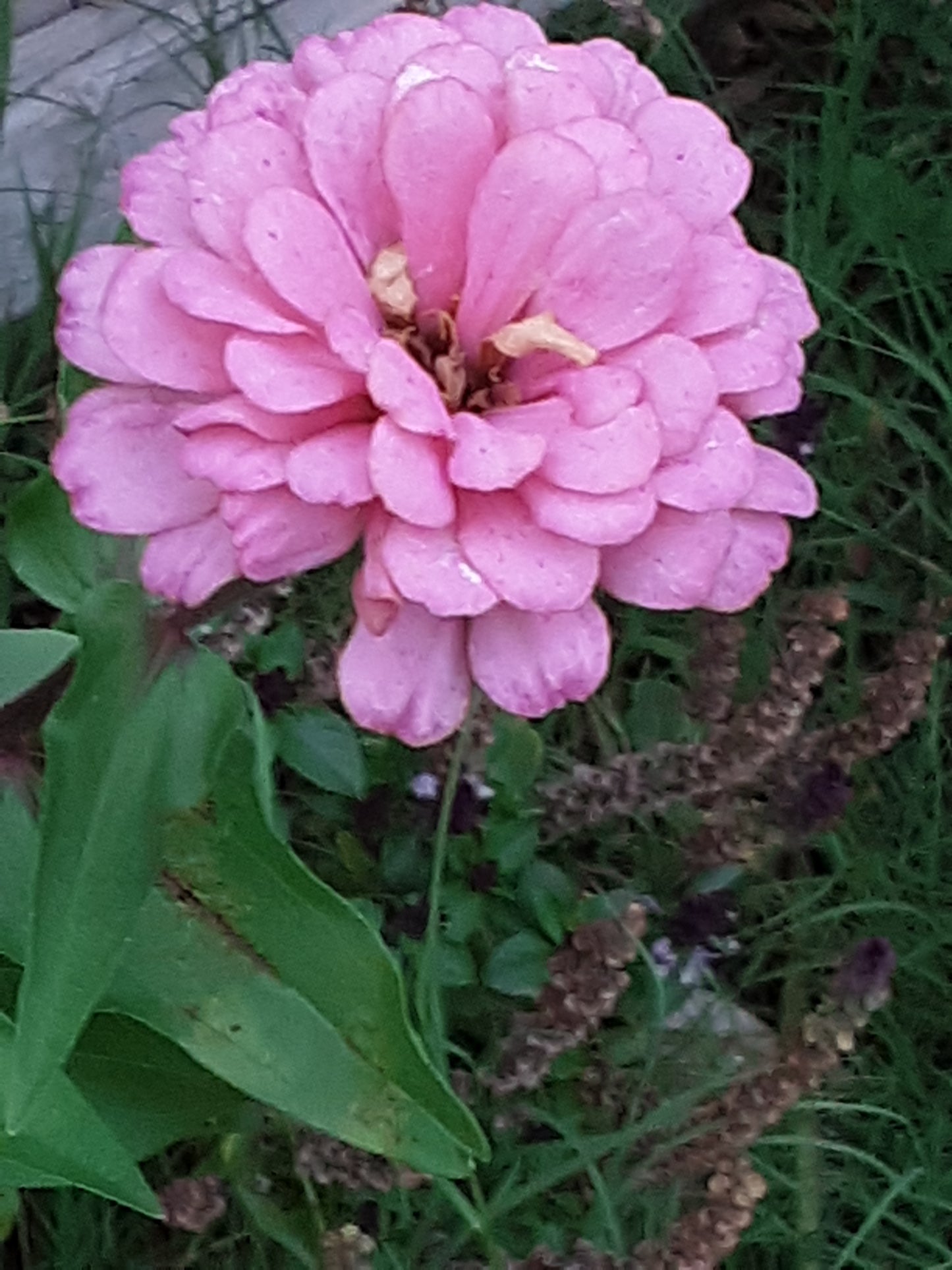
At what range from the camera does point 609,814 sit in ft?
2.14

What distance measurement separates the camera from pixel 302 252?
32cm

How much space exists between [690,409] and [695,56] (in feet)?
2.48

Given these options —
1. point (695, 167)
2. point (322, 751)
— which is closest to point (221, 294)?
point (695, 167)

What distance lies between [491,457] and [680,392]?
4 centimetres

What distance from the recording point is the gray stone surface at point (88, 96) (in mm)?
805

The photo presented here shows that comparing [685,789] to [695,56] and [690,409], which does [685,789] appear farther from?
[695,56]

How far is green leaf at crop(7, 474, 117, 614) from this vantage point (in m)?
0.42

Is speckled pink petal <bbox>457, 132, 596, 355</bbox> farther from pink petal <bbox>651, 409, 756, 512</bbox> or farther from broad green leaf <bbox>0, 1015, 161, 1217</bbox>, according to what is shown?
broad green leaf <bbox>0, 1015, 161, 1217</bbox>

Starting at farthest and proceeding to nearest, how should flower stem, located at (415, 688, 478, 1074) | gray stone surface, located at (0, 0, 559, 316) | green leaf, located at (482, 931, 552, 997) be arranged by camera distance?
gray stone surface, located at (0, 0, 559, 316), green leaf, located at (482, 931, 552, 997), flower stem, located at (415, 688, 478, 1074)

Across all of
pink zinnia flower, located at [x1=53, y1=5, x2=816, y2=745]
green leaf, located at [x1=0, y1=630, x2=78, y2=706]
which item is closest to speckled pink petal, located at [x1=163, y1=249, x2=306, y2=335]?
pink zinnia flower, located at [x1=53, y1=5, x2=816, y2=745]

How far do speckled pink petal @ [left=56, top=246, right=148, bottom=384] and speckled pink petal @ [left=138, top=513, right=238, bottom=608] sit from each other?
41 mm

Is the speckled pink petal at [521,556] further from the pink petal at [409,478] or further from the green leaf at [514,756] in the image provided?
the green leaf at [514,756]

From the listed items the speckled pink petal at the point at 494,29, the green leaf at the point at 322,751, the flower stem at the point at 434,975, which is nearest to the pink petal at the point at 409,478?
the speckled pink petal at the point at 494,29

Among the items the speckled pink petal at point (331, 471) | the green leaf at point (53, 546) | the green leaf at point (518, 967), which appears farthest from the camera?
the green leaf at point (518, 967)
